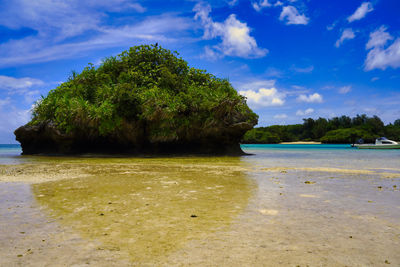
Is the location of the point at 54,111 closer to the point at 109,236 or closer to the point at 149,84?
the point at 149,84

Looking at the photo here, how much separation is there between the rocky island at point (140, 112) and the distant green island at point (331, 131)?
82451 millimetres

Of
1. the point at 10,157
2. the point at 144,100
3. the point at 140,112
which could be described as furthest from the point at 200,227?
the point at 10,157

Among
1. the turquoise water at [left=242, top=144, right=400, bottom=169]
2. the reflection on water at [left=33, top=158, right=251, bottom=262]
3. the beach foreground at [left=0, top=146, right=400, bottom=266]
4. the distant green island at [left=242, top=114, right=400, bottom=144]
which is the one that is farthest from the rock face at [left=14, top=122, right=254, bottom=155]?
the distant green island at [left=242, top=114, right=400, bottom=144]

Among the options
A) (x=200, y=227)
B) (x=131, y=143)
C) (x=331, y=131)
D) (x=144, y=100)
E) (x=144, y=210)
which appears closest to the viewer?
(x=200, y=227)

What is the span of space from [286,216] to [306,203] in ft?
3.35

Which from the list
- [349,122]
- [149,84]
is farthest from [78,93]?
[349,122]

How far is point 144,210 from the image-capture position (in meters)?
4.17

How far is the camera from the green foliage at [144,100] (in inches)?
834

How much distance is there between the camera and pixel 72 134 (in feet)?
75.0

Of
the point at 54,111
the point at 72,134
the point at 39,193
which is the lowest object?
the point at 39,193

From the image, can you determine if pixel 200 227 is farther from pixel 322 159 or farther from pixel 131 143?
pixel 131 143

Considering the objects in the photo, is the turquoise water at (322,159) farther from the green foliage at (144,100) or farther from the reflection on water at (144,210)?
the reflection on water at (144,210)

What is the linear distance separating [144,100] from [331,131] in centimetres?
10438

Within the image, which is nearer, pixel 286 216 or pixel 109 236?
pixel 109 236
